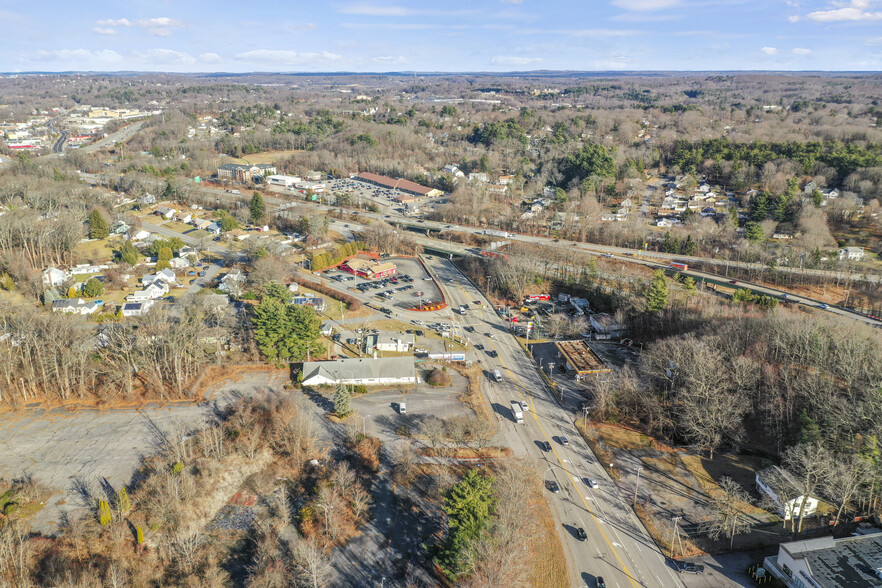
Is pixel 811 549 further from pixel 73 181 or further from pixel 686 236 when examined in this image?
pixel 73 181

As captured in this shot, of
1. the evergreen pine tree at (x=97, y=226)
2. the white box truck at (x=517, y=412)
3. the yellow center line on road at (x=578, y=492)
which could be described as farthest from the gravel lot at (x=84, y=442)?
the evergreen pine tree at (x=97, y=226)

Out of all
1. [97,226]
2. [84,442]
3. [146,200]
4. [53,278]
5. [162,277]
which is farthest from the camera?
[146,200]

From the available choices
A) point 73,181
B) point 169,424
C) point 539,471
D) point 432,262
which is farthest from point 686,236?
point 73,181

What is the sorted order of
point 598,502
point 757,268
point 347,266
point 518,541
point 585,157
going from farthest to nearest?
1. point 585,157
2. point 347,266
3. point 757,268
4. point 598,502
5. point 518,541

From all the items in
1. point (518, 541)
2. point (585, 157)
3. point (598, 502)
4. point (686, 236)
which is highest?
point (585, 157)

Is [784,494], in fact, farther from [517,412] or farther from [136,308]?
[136,308]

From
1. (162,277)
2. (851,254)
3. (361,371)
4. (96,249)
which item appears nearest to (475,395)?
(361,371)

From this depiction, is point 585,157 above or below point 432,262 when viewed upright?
above
